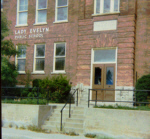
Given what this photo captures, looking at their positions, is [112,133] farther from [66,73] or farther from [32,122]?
[66,73]

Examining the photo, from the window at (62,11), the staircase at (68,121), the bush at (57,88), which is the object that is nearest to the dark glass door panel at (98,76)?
the bush at (57,88)

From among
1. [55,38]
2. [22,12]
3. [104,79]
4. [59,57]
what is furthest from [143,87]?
[22,12]

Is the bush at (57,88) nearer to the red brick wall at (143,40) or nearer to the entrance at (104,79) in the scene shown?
the entrance at (104,79)

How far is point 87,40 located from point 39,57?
12.5 ft

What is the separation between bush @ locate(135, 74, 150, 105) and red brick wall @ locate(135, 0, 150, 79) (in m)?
0.97

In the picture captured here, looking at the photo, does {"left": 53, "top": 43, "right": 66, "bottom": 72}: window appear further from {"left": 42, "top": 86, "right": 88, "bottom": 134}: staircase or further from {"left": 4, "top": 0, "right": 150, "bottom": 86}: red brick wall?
{"left": 42, "top": 86, "right": 88, "bottom": 134}: staircase

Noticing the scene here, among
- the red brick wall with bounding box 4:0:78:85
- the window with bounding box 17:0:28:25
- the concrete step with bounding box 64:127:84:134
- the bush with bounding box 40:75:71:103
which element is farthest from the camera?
the window with bounding box 17:0:28:25

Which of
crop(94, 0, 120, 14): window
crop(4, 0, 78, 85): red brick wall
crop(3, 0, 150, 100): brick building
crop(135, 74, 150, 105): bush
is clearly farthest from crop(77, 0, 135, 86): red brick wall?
crop(135, 74, 150, 105): bush

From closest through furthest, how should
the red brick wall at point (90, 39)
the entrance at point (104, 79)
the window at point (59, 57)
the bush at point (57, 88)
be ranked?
the bush at point (57, 88), the red brick wall at point (90, 39), the entrance at point (104, 79), the window at point (59, 57)

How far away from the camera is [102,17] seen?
16.3 meters

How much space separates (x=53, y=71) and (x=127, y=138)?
8.67 meters

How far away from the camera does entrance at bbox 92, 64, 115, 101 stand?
15742 mm

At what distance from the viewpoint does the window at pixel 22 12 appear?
63.8 feet

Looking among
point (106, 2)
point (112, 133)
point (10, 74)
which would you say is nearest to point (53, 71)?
point (10, 74)
